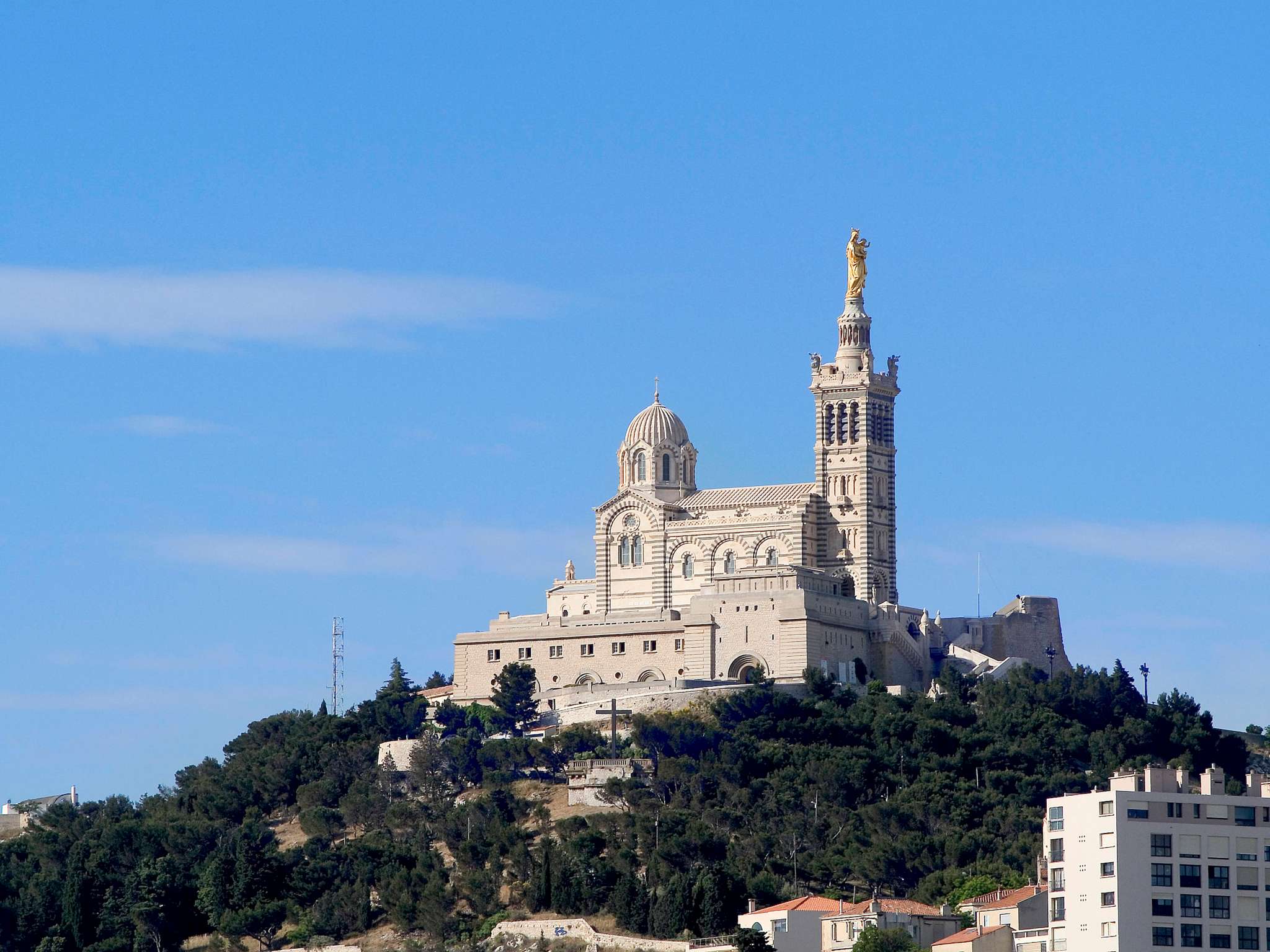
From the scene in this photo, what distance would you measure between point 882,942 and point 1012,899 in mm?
4538

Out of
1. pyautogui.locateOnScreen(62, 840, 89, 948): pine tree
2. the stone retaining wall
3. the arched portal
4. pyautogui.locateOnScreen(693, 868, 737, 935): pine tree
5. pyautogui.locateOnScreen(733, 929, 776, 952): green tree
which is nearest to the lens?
pyautogui.locateOnScreen(733, 929, 776, 952): green tree

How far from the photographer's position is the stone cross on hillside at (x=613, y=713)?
131500 millimetres

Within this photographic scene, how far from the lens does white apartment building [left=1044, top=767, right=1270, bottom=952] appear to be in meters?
87.2

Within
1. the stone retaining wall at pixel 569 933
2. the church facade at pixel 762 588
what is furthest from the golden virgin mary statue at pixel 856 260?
the stone retaining wall at pixel 569 933

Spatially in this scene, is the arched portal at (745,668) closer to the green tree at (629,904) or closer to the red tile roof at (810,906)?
the green tree at (629,904)

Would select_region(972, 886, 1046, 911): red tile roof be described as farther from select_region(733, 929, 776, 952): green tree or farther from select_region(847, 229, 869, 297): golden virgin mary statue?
select_region(847, 229, 869, 297): golden virgin mary statue

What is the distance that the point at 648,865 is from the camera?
118 m

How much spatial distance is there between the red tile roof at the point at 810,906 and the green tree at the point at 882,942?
4535 mm

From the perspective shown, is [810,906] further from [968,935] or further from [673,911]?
[968,935]

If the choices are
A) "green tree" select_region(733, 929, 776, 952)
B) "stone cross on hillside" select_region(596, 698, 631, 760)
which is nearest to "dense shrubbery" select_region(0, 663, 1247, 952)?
"stone cross on hillside" select_region(596, 698, 631, 760)

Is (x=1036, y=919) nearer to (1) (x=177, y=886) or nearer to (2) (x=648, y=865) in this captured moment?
(2) (x=648, y=865)

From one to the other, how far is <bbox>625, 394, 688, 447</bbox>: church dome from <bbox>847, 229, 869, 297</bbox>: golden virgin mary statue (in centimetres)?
1021

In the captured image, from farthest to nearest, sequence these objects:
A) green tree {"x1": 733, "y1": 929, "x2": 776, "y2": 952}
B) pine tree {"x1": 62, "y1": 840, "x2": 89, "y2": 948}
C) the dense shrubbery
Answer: pine tree {"x1": 62, "y1": 840, "x2": 89, "y2": 948} → the dense shrubbery → green tree {"x1": 733, "y1": 929, "x2": 776, "y2": 952}

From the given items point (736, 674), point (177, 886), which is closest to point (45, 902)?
point (177, 886)
